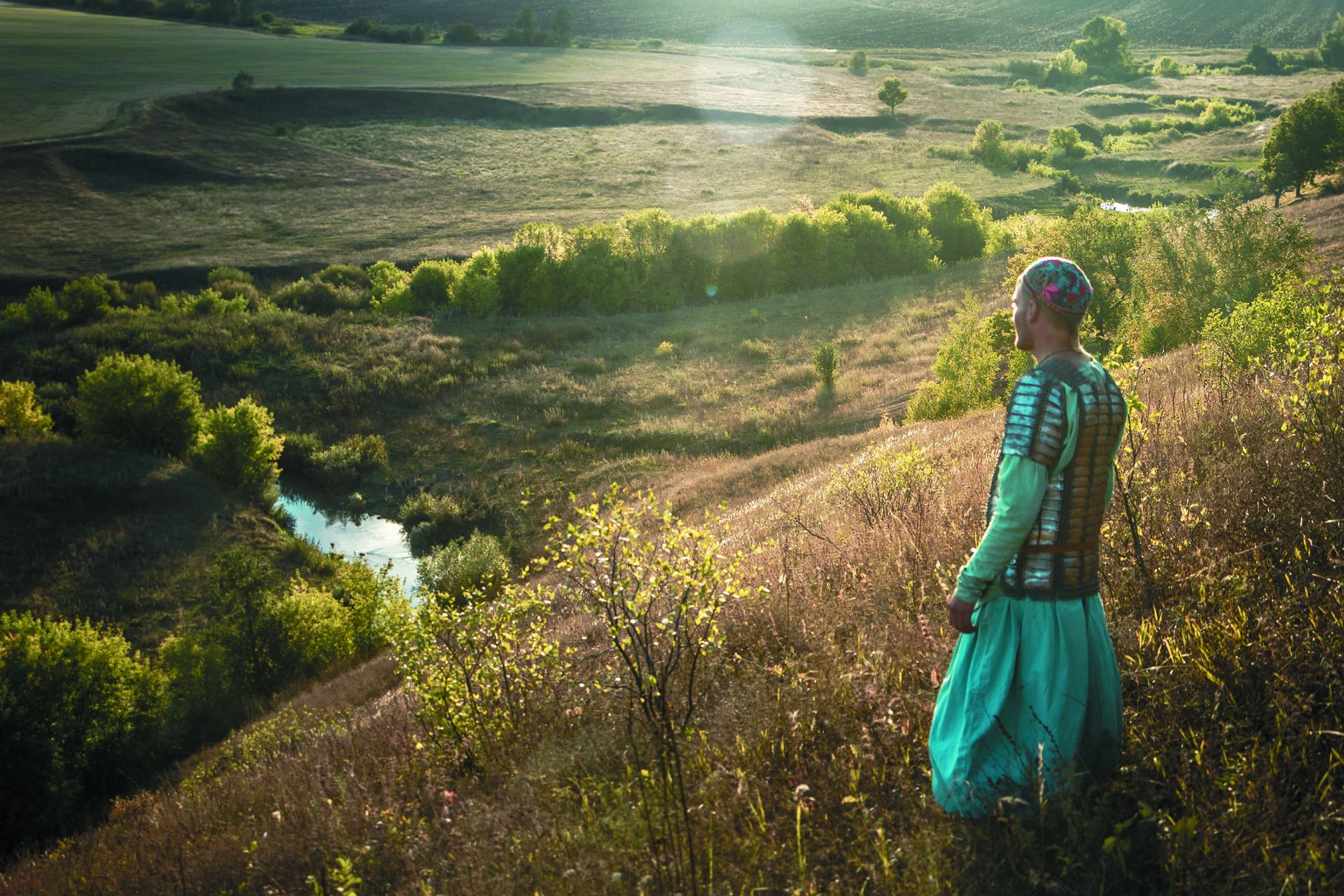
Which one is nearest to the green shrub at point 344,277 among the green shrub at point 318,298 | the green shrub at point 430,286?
the green shrub at point 318,298

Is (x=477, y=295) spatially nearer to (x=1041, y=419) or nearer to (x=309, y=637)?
(x=309, y=637)

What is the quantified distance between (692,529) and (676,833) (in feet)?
5.18

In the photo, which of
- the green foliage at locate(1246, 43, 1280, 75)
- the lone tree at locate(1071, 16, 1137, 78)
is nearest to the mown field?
the green foliage at locate(1246, 43, 1280, 75)

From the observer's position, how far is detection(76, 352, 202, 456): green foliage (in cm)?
3119

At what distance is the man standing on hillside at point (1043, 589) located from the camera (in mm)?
3537

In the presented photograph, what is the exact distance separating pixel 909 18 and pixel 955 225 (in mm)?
141396

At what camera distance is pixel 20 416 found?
31.6 m

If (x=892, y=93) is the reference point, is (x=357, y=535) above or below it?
below

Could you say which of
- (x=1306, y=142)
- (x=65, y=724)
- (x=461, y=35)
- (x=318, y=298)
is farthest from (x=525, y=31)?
(x=65, y=724)

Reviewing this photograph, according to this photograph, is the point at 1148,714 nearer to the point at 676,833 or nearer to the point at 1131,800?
the point at 1131,800

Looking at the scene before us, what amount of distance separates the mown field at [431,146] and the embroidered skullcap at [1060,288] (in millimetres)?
49182

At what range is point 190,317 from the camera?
4416cm

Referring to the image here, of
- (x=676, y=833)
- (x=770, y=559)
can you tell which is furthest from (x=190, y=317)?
(x=676, y=833)

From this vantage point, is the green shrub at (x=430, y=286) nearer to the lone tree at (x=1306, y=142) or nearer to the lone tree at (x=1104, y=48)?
the lone tree at (x=1306, y=142)
